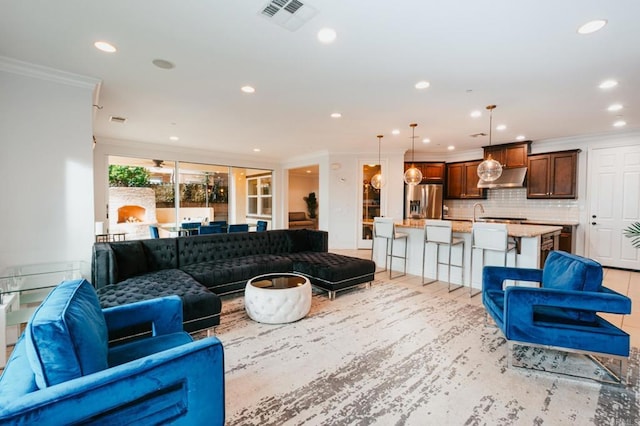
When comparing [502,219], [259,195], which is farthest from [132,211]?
[502,219]

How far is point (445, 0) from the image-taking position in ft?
6.74

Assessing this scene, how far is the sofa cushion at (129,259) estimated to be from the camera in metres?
3.32

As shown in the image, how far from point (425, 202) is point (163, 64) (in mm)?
6702

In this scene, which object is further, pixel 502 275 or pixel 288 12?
pixel 502 275

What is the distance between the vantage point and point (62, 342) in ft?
3.73

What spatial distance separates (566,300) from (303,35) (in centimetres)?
299

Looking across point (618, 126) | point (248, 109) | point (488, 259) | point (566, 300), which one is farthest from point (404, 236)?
point (618, 126)

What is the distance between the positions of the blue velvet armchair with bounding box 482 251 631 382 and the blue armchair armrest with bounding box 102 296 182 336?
99.6 inches

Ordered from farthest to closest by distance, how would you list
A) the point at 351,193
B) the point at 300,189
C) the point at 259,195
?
1. the point at 300,189
2. the point at 259,195
3. the point at 351,193

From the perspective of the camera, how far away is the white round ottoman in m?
3.06

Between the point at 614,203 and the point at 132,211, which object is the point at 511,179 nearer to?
the point at 614,203

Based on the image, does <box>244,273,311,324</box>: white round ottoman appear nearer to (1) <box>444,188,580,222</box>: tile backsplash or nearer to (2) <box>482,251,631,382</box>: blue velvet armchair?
(2) <box>482,251,631,382</box>: blue velvet armchair

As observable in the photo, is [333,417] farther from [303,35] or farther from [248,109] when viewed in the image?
[248,109]

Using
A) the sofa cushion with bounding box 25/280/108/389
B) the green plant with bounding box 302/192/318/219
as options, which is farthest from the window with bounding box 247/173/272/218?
the sofa cushion with bounding box 25/280/108/389
